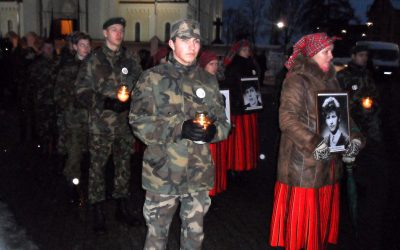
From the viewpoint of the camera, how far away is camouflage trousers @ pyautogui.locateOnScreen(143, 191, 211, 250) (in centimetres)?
372

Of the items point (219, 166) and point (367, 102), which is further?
point (219, 166)

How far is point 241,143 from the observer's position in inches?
286

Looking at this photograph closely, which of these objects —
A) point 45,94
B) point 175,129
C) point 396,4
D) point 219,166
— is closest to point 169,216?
point 175,129

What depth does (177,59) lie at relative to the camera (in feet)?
12.0

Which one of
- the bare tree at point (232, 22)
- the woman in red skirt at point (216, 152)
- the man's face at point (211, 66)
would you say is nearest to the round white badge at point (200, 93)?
the woman in red skirt at point (216, 152)

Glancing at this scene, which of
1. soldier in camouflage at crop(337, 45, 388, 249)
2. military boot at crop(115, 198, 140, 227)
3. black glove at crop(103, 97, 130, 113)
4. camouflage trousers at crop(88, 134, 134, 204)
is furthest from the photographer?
soldier in camouflage at crop(337, 45, 388, 249)

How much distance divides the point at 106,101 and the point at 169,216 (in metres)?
1.86

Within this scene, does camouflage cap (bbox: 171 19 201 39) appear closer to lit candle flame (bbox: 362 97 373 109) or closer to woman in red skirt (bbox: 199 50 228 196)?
woman in red skirt (bbox: 199 50 228 196)

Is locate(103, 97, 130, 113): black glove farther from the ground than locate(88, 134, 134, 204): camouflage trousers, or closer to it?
farther from the ground

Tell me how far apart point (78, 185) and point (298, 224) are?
10.8 ft

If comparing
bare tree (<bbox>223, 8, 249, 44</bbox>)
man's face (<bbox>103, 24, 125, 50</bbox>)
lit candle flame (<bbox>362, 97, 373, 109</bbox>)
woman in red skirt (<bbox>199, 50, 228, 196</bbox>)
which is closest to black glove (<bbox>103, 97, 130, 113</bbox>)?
man's face (<bbox>103, 24, 125, 50</bbox>)

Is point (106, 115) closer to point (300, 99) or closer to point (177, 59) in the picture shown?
point (177, 59)

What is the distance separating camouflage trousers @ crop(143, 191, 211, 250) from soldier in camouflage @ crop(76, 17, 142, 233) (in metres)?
1.65

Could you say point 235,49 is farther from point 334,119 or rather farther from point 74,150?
point 334,119
